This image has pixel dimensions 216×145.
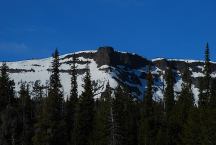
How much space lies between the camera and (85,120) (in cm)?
8188

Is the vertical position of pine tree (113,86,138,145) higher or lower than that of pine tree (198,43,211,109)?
lower

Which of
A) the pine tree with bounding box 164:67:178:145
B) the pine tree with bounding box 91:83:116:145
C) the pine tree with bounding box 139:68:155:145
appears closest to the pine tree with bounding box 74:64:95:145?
the pine tree with bounding box 91:83:116:145

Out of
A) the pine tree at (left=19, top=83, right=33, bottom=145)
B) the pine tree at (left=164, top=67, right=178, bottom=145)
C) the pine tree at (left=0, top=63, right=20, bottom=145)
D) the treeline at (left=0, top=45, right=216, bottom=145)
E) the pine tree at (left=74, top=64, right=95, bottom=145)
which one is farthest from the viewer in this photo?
the pine tree at (left=0, top=63, right=20, bottom=145)

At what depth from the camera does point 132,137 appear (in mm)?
85938

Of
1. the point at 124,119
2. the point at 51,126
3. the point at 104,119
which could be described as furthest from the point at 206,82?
the point at 51,126

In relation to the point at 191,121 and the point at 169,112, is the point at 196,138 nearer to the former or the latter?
Result: the point at 191,121

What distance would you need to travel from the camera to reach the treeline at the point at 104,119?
7119 centimetres

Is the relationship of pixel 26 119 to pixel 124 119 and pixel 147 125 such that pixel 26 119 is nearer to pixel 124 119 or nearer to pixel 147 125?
pixel 124 119

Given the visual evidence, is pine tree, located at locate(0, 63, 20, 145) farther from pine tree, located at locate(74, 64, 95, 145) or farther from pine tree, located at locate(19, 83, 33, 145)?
pine tree, located at locate(74, 64, 95, 145)

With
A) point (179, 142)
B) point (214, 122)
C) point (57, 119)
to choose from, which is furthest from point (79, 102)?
point (214, 122)

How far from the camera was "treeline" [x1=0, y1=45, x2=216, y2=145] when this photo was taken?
71188 millimetres

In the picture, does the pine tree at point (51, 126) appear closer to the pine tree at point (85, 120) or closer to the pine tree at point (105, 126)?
the pine tree at point (85, 120)

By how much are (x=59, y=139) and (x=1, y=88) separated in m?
22.3

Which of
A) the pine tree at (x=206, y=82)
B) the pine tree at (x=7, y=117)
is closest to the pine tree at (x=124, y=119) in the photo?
the pine tree at (x=206, y=82)
